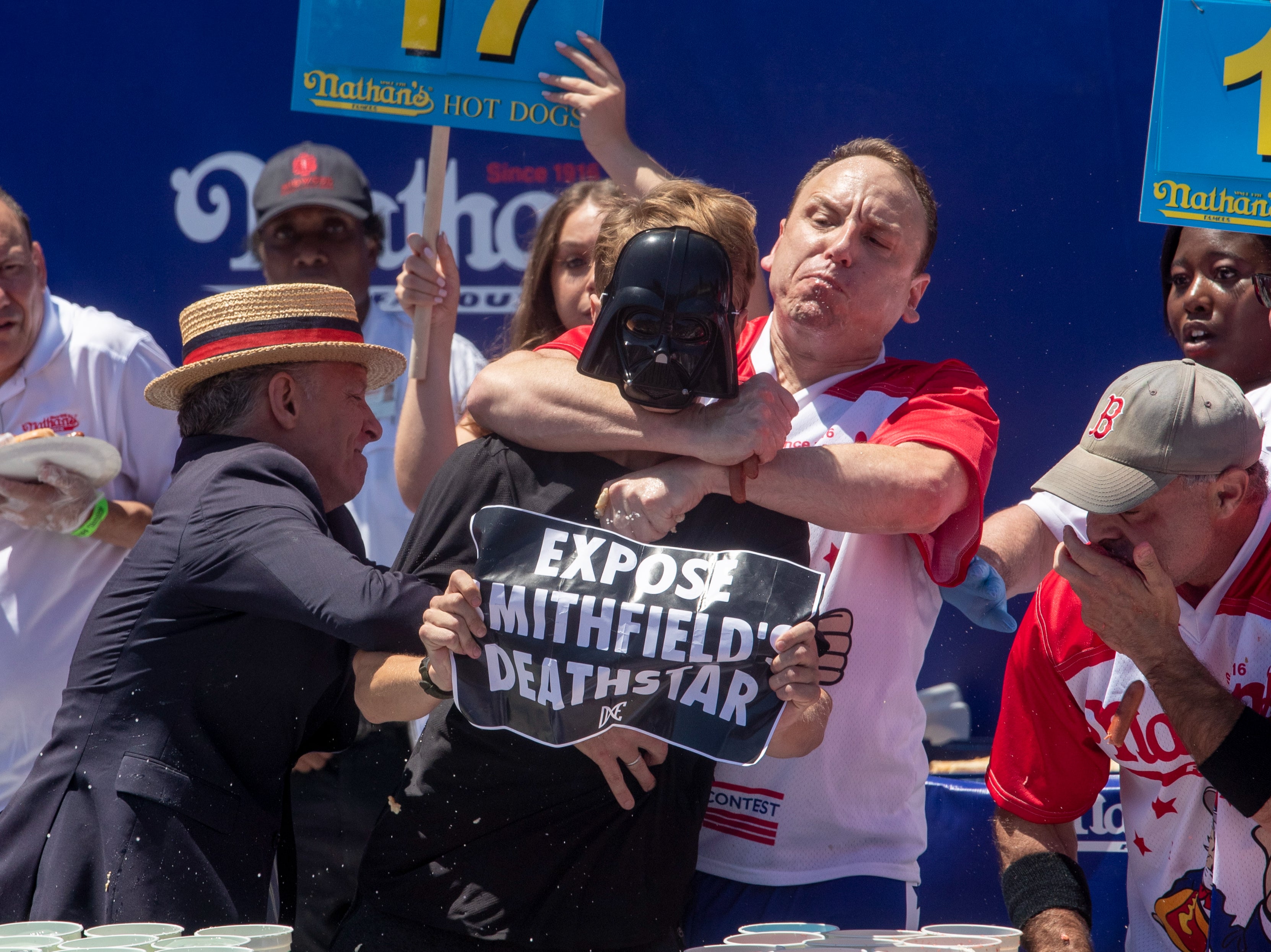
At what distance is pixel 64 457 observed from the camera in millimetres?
2746

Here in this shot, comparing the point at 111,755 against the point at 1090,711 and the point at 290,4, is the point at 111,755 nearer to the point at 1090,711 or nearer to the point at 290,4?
the point at 1090,711

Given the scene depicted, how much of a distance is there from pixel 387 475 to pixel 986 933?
221cm

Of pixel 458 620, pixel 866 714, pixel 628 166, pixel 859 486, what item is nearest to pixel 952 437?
pixel 859 486

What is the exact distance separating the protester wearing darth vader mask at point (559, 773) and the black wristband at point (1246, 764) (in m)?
0.63

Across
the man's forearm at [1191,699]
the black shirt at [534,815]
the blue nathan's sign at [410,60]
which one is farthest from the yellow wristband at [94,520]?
the man's forearm at [1191,699]

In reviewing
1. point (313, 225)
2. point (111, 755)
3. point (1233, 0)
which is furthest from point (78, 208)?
point (1233, 0)

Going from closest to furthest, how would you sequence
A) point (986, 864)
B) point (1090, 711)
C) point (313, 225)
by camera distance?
point (1090, 711)
point (986, 864)
point (313, 225)

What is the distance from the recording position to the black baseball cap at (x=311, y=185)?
139 inches

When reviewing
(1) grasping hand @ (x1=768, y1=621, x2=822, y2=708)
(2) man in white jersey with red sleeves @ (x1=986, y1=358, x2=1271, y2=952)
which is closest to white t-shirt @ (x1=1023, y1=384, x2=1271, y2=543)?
(2) man in white jersey with red sleeves @ (x1=986, y1=358, x2=1271, y2=952)

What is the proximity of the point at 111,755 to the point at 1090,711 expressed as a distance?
165cm

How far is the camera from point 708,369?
1.73 metres

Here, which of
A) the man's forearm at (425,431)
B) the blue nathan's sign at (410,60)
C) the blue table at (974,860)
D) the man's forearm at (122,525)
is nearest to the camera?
the blue nathan's sign at (410,60)

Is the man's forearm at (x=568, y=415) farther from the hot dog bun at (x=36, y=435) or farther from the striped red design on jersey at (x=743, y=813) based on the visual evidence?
the hot dog bun at (x=36, y=435)

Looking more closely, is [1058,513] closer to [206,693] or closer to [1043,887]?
[1043,887]
